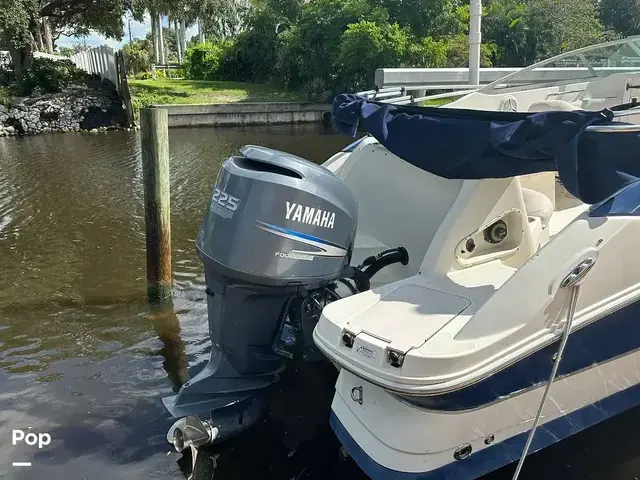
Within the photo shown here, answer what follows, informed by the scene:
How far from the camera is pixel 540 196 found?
A: 13.5ft

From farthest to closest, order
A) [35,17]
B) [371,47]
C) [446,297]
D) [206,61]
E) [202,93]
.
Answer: [206,61] → [202,93] → [371,47] → [35,17] → [446,297]

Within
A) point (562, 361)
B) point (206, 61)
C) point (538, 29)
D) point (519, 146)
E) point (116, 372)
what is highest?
point (538, 29)

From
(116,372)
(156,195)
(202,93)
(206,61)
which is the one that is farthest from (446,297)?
(206,61)

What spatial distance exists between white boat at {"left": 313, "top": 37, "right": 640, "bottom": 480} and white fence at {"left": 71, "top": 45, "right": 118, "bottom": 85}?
885 inches

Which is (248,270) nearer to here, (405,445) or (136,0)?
(405,445)

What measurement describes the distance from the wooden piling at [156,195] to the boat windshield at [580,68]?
281cm

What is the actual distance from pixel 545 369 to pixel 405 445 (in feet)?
Result: 2.35

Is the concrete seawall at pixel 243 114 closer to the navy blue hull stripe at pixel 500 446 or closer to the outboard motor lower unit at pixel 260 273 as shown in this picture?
the outboard motor lower unit at pixel 260 273

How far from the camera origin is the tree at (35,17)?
20797 mm

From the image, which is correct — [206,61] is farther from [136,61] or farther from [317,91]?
[317,91]

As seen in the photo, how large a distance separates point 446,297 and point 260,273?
3.09 feet

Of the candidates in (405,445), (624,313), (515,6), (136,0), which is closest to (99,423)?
(405,445)

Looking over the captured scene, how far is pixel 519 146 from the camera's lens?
9.10 feet

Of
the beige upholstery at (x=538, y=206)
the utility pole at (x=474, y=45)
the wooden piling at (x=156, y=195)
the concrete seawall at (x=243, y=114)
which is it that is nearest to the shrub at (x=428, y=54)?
the concrete seawall at (x=243, y=114)
